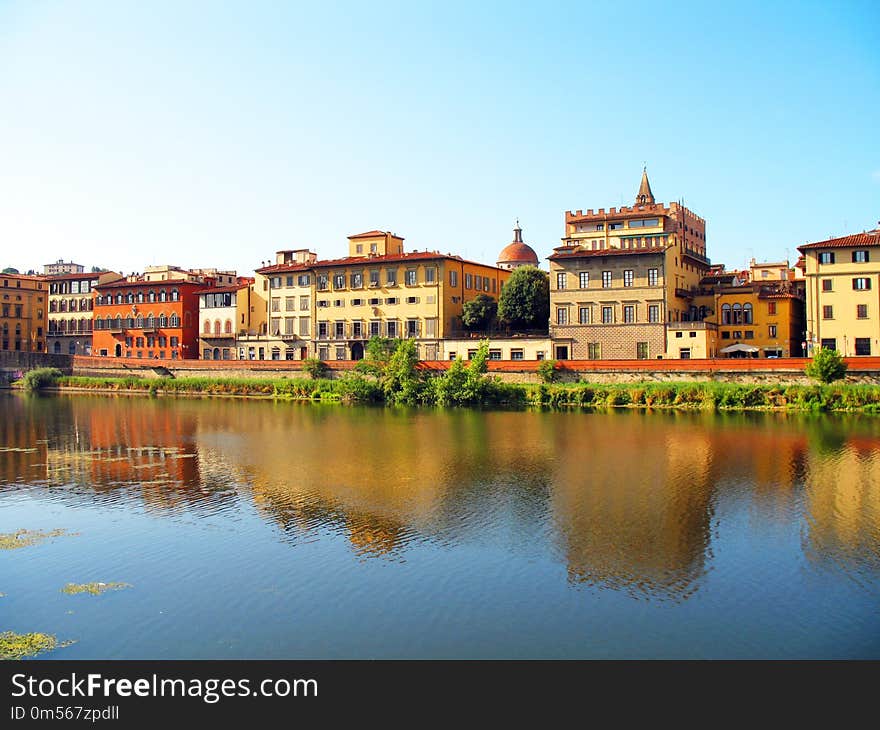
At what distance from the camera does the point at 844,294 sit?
179ft

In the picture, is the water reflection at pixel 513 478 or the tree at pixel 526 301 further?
the tree at pixel 526 301

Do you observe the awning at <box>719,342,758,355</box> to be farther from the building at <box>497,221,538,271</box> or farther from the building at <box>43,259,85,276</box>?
the building at <box>43,259,85,276</box>

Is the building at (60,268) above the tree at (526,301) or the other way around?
above

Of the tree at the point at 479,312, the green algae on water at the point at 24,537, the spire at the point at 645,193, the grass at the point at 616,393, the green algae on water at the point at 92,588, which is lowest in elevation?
the green algae on water at the point at 92,588

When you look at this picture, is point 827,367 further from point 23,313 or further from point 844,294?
point 23,313

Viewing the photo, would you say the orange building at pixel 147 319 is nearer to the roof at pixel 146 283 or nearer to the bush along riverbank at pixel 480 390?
the roof at pixel 146 283

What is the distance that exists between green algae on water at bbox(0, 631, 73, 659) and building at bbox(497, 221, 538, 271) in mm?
68483

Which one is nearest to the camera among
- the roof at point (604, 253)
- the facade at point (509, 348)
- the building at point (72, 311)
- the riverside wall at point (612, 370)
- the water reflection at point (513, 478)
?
the water reflection at point (513, 478)

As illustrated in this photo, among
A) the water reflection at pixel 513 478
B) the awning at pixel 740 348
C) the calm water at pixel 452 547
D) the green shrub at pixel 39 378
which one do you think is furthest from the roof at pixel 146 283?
the awning at pixel 740 348

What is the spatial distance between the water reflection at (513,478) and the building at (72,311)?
42.1 m

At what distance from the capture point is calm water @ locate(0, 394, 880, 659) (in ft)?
46.1

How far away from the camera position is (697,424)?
4281 centimetres

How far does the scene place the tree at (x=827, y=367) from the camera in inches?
A: 1927
